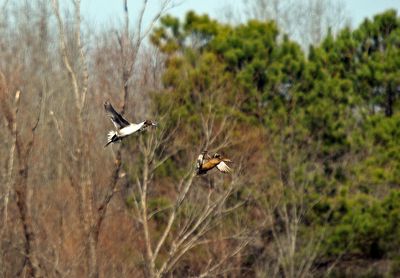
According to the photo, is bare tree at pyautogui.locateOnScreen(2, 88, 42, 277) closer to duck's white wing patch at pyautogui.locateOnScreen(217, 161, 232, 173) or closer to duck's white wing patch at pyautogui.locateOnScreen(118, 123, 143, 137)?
duck's white wing patch at pyautogui.locateOnScreen(217, 161, 232, 173)

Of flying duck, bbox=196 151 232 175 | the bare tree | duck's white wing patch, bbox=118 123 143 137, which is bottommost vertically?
the bare tree

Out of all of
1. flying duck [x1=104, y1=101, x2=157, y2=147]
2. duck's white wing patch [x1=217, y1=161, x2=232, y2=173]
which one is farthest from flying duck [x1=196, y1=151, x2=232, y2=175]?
flying duck [x1=104, y1=101, x2=157, y2=147]

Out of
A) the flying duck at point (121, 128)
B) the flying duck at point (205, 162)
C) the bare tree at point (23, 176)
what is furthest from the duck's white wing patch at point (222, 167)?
the bare tree at point (23, 176)

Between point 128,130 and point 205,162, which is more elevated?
point 128,130

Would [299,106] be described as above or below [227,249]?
above

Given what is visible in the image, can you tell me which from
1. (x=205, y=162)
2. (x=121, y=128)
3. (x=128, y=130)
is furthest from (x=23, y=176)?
(x=128, y=130)

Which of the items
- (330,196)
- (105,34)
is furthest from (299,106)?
(105,34)

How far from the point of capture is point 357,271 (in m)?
25.3

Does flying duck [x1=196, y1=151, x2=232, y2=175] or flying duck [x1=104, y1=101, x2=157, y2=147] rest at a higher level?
flying duck [x1=104, y1=101, x2=157, y2=147]

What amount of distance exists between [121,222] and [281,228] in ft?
12.9

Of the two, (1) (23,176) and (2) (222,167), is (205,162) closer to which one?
(2) (222,167)

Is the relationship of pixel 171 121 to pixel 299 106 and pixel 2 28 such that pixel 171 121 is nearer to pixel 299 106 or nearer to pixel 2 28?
pixel 299 106

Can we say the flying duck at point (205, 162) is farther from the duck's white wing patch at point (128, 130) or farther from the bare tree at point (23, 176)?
the bare tree at point (23, 176)

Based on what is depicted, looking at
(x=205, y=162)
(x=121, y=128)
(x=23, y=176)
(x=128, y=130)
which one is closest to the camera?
(x=128, y=130)
